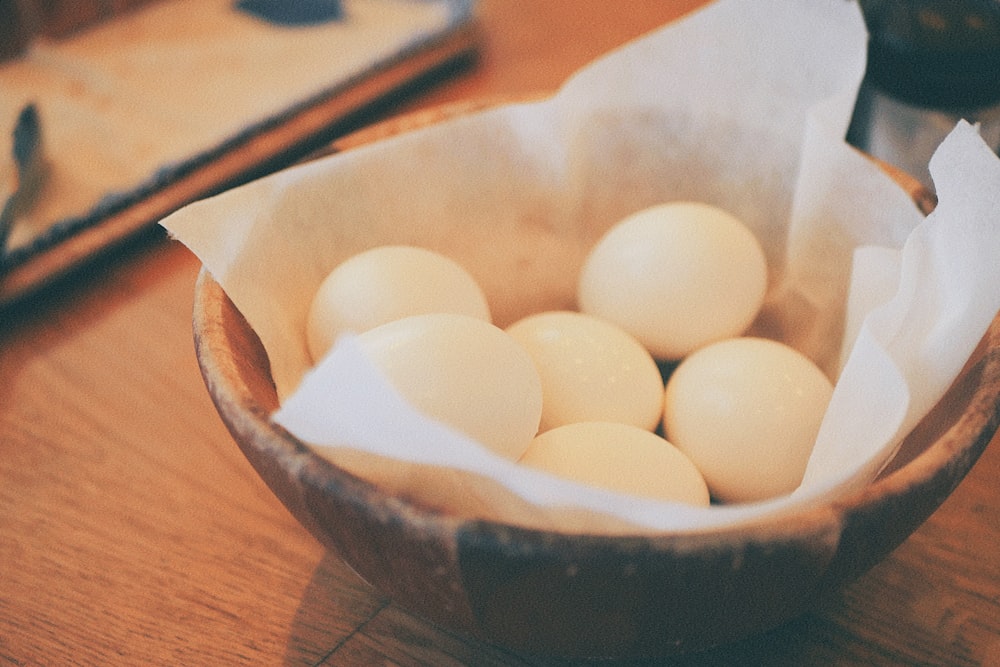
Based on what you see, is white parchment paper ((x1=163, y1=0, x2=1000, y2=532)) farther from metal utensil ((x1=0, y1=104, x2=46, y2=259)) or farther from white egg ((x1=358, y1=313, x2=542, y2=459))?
metal utensil ((x1=0, y1=104, x2=46, y2=259))

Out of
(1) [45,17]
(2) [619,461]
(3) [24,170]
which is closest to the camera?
(2) [619,461]

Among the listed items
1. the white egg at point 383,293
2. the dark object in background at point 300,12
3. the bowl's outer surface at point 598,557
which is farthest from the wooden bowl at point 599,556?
the dark object in background at point 300,12

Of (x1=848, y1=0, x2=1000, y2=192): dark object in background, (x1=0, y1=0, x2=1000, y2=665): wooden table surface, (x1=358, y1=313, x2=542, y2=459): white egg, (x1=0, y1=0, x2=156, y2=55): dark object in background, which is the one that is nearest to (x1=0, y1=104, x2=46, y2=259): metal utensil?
(x1=0, y1=0, x2=1000, y2=665): wooden table surface

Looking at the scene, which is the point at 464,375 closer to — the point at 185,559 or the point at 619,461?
the point at 619,461

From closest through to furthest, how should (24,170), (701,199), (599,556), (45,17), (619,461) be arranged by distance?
(599,556)
(619,461)
(701,199)
(24,170)
(45,17)

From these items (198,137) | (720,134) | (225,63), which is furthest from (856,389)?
(225,63)

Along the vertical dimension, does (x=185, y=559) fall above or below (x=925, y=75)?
below

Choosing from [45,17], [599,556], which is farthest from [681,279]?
[45,17]

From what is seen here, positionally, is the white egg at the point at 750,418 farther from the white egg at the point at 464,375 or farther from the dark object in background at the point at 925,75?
the dark object in background at the point at 925,75
